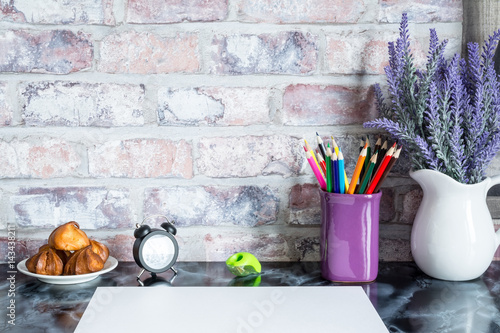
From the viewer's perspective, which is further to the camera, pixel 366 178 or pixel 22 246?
pixel 22 246

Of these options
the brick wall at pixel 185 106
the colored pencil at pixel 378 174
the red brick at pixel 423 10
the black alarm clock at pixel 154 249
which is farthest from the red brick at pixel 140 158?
the red brick at pixel 423 10

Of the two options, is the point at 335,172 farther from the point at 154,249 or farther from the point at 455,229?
the point at 154,249

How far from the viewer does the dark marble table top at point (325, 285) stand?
2.33 ft

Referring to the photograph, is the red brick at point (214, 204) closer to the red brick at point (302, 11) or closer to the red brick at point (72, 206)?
the red brick at point (72, 206)

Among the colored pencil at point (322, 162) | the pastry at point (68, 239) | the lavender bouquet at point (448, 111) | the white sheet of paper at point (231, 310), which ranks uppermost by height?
the lavender bouquet at point (448, 111)

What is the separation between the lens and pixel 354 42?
3.19 ft

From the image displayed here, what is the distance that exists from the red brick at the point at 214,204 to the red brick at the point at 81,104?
161mm

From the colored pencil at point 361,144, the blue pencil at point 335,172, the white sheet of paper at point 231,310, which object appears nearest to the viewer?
the white sheet of paper at point 231,310

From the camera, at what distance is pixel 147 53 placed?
0.96 m

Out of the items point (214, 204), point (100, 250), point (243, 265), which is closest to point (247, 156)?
point (214, 204)

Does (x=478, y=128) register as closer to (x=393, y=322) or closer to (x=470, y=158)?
(x=470, y=158)

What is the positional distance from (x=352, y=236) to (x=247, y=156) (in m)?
0.26

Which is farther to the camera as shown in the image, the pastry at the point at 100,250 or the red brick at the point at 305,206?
the red brick at the point at 305,206

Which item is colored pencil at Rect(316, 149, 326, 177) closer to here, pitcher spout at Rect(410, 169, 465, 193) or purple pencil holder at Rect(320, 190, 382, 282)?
purple pencil holder at Rect(320, 190, 382, 282)
